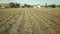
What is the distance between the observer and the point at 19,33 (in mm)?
3945

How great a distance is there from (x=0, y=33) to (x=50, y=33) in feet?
3.99

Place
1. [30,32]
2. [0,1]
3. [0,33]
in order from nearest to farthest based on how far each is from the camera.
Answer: [0,33] → [30,32] → [0,1]

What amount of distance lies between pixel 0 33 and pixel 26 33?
2.08 ft

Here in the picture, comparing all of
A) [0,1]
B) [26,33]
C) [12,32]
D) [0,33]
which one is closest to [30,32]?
[26,33]

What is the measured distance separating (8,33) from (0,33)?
203 mm

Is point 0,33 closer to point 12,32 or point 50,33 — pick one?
point 12,32

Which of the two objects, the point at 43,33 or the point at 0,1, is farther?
the point at 0,1

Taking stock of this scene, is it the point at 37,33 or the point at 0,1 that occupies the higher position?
the point at 0,1

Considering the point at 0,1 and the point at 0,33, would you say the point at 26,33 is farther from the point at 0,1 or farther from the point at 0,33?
the point at 0,1

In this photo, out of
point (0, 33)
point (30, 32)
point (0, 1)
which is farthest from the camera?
point (0, 1)

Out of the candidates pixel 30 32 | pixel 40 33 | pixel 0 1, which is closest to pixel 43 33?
pixel 40 33

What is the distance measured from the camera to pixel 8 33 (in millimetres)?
3971

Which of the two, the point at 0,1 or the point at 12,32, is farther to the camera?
the point at 0,1

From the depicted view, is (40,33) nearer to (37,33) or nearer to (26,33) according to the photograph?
(37,33)
